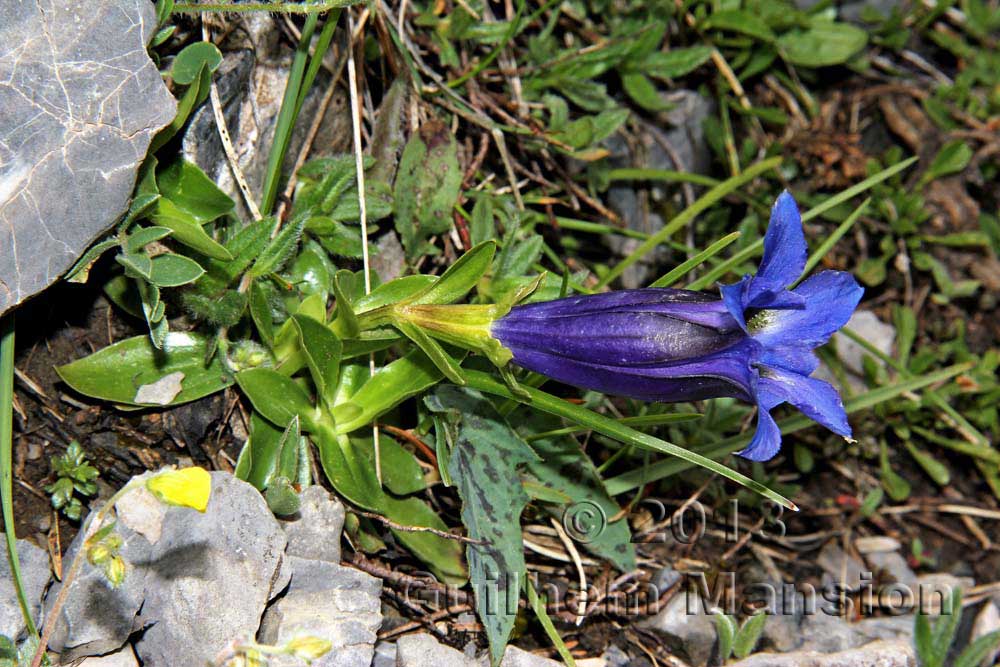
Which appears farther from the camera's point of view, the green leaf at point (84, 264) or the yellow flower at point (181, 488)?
the green leaf at point (84, 264)

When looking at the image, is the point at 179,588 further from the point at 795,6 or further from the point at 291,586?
the point at 795,6

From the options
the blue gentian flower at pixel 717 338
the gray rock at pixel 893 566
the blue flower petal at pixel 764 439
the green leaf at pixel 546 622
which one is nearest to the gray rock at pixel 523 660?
the green leaf at pixel 546 622

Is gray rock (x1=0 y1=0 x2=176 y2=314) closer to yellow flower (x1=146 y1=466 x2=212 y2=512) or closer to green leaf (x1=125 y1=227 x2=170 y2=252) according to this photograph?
green leaf (x1=125 y1=227 x2=170 y2=252)

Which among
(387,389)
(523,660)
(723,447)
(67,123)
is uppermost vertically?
(67,123)

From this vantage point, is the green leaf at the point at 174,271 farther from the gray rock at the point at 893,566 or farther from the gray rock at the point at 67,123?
the gray rock at the point at 893,566

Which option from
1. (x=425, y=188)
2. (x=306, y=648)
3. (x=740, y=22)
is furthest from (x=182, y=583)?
(x=740, y=22)

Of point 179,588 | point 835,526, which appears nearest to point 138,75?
point 179,588

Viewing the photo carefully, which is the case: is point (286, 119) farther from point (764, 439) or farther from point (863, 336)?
point (863, 336)
